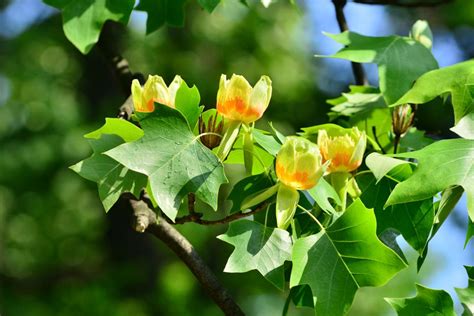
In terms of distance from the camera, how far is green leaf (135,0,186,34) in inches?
78.5

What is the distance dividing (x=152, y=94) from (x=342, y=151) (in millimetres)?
311

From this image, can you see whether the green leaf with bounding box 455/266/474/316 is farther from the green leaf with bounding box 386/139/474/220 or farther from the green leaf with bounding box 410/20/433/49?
the green leaf with bounding box 410/20/433/49

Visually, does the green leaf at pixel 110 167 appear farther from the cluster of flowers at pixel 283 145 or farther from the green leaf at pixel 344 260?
the green leaf at pixel 344 260

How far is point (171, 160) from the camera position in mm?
1324

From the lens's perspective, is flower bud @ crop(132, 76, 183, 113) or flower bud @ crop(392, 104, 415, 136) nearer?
flower bud @ crop(132, 76, 183, 113)

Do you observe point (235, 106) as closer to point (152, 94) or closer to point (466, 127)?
point (152, 94)

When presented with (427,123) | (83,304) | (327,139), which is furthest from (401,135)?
(83,304)

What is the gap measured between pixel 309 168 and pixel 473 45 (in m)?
6.02

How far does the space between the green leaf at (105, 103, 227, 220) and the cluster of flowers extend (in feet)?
0.17

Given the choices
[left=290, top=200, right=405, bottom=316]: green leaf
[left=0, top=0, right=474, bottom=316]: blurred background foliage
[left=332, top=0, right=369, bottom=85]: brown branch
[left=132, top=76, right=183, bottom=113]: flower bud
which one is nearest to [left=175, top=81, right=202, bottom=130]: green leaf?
[left=132, top=76, right=183, bottom=113]: flower bud

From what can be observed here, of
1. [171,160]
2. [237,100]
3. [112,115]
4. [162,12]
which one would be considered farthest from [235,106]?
[112,115]

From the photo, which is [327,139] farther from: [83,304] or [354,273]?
[83,304]

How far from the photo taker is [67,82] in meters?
8.34

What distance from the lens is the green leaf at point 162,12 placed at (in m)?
1.99
